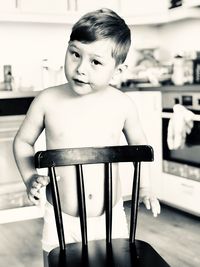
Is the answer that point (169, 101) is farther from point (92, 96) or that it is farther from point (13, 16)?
point (92, 96)

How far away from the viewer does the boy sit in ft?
A: 3.34

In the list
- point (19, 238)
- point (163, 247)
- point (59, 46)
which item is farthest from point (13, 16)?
point (163, 247)

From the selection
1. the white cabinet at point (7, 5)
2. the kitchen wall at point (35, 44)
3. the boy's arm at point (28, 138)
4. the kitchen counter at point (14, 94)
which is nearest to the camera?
the boy's arm at point (28, 138)

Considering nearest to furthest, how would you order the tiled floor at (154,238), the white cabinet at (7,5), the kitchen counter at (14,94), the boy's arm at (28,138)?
the boy's arm at (28,138) → the tiled floor at (154,238) → the kitchen counter at (14,94) → the white cabinet at (7,5)

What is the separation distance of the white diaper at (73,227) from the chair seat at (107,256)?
41 mm

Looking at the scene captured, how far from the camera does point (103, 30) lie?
1013mm

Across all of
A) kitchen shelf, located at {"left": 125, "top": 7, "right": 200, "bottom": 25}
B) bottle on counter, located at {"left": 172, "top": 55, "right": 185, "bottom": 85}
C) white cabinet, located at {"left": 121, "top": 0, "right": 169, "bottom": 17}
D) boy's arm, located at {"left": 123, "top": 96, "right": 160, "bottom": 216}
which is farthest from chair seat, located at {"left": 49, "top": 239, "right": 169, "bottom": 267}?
white cabinet, located at {"left": 121, "top": 0, "right": 169, "bottom": 17}

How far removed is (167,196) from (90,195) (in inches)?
74.3

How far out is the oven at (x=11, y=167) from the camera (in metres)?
2.65

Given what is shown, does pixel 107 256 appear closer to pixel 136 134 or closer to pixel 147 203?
pixel 147 203

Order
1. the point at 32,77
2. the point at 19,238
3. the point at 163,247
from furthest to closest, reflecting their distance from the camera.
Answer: the point at 32,77 < the point at 19,238 < the point at 163,247

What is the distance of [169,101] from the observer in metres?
2.87

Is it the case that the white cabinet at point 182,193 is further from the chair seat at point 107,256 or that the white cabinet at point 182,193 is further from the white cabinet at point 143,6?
the chair seat at point 107,256

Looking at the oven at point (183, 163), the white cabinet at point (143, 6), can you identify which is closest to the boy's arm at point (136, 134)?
the oven at point (183, 163)
